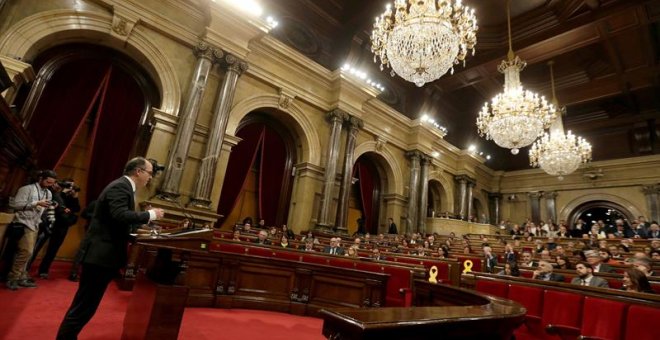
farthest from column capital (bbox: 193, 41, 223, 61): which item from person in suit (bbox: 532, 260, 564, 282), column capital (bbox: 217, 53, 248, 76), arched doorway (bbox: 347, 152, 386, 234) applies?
person in suit (bbox: 532, 260, 564, 282)

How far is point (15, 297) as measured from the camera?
10.3ft

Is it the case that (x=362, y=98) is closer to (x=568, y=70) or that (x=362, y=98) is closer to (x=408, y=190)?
(x=408, y=190)

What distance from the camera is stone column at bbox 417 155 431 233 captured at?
12273 millimetres

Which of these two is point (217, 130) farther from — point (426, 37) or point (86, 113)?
point (426, 37)

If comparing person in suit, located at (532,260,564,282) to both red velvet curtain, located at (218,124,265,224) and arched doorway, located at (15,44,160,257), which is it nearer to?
red velvet curtain, located at (218,124,265,224)

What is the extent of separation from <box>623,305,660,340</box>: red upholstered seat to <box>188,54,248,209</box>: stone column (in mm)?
6857

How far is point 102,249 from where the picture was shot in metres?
1.94

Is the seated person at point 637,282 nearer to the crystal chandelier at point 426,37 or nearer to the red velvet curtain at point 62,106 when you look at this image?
the crystal chandelier at point 426,37

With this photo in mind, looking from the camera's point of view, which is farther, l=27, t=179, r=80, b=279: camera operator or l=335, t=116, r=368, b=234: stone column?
l=335, t=116, r=368, b=234: stone column

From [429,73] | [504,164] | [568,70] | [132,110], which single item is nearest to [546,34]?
[568,70]

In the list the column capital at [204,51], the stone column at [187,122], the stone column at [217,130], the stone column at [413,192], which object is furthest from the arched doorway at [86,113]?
the stone column at [413,192]

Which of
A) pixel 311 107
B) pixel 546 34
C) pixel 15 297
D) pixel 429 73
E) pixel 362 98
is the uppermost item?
pixel 546 34

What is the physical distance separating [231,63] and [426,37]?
4.75 metres

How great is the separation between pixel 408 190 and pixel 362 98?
13.6 feet
